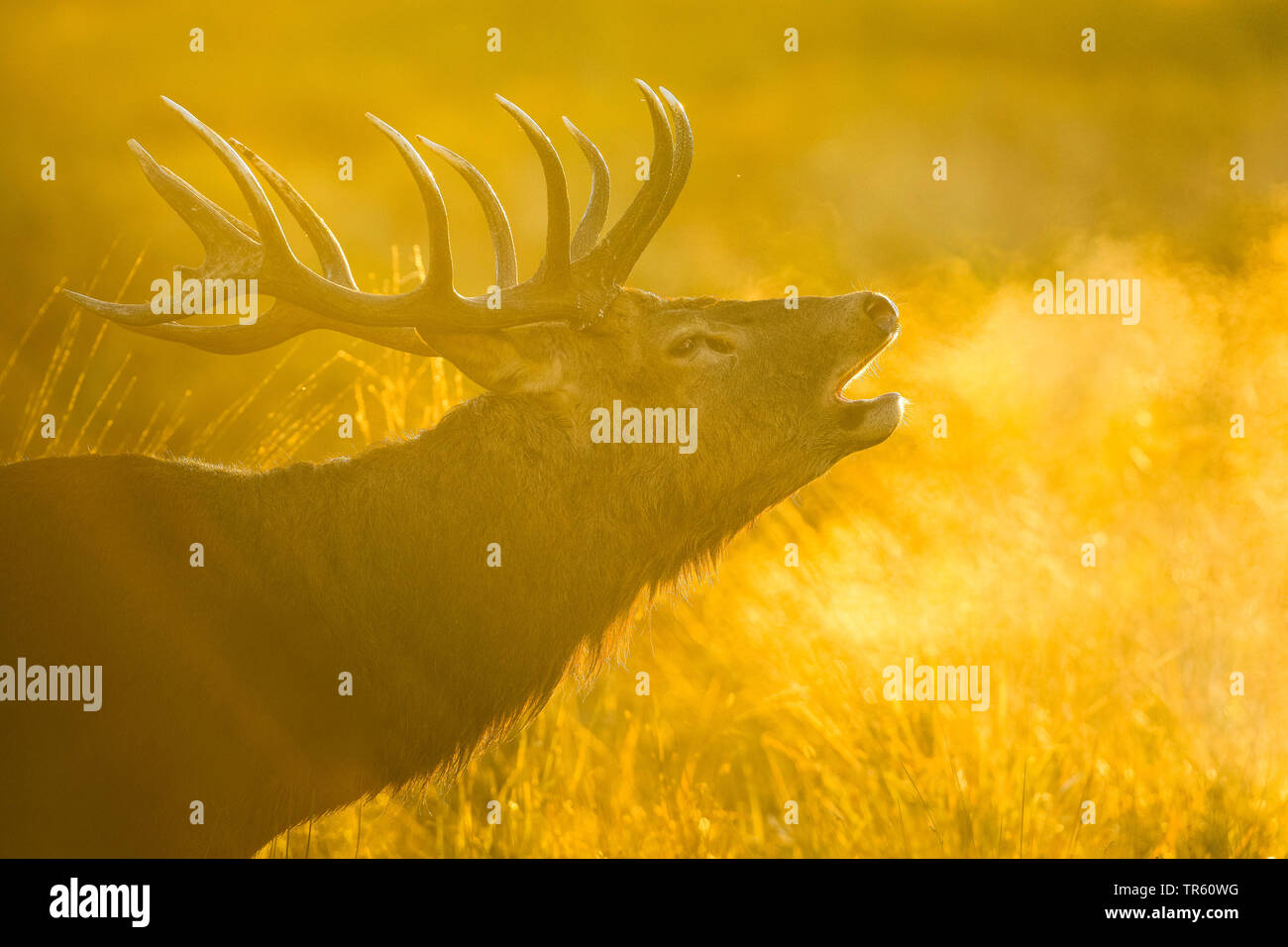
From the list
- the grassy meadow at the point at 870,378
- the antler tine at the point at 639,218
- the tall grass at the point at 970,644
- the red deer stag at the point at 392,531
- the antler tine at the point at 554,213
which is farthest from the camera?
the grassy meadow at the point at 870,378

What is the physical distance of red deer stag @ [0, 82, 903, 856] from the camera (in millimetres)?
4246

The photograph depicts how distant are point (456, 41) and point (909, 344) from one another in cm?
656

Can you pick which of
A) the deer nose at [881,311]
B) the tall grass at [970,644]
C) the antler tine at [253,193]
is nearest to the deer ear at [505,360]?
the antler tine at [253,193]

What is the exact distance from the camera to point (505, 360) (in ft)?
15.8

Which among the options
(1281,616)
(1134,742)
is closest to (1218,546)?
(1281,616)

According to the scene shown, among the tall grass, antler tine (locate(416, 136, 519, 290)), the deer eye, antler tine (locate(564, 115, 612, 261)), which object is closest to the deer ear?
antler tine (locate(416, 136, 519, 290))

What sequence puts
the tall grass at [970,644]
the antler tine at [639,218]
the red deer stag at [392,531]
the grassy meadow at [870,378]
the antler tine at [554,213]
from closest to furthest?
the red deer stag at [392,531]
the antler tine at [554,213]
the antler tine at [639,218]
the tall grass at [970,644]
the grassy meadow at [870,378]

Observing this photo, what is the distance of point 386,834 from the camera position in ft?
18.9

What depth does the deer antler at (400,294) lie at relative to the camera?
471cm

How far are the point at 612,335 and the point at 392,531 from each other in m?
1.07

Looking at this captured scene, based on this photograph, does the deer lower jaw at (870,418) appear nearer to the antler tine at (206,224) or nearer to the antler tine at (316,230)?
the antler tine at (316,230)

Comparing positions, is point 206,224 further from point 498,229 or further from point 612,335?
point 612,335

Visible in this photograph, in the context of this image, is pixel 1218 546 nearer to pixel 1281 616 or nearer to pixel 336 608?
pixel 1281 616

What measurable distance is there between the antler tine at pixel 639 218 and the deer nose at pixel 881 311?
2.76 ft
